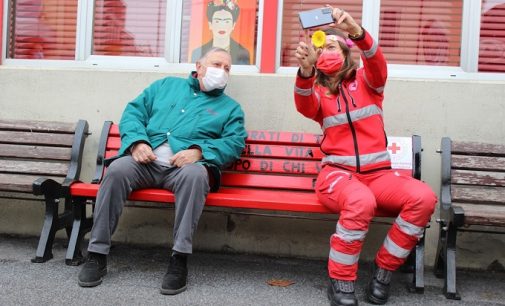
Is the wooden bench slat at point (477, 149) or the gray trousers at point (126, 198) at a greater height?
the wooden bench slat at point (477, 149)

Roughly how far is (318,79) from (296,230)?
121 centimetres

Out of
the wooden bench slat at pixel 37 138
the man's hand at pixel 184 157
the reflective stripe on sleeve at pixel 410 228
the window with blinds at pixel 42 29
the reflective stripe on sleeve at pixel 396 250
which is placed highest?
the window with blinds at pixel 42 29

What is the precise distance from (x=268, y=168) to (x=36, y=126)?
6.08ft

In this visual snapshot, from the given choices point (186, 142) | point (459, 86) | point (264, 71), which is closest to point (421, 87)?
point (459, 86)

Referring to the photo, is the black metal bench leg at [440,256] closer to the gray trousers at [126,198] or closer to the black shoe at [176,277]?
the gray trousers at [126,198]

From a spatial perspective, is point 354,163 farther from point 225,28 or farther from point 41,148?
point 41,148

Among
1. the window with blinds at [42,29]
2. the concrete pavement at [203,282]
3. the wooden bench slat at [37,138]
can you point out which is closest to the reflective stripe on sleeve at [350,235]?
the concrete pavement at [203,282]

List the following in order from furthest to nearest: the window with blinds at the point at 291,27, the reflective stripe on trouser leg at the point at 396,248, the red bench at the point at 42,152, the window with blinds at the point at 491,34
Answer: the window with blinds at the point at 291,27 < the window with blinds at the point at 491,34 < the red bench at the point at 42,152 < the reflective stripe on trouser leg at the point at 396,248

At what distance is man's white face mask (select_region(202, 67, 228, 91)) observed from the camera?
342 centimetres

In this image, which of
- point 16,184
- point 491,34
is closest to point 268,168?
point 16,184

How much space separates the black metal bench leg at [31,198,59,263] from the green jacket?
614 mm

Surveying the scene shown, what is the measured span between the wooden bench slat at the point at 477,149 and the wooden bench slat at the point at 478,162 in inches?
1.4

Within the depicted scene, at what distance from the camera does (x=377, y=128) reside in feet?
9.94

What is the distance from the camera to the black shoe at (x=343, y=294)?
2.59m
